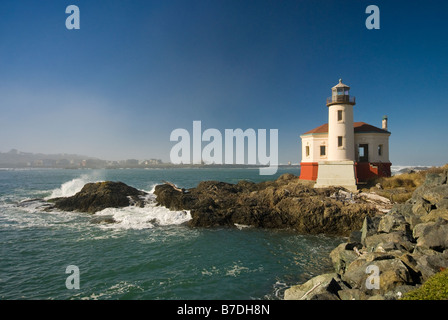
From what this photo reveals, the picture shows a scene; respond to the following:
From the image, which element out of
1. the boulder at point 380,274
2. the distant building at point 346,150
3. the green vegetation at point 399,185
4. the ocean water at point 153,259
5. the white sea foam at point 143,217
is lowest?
the ocean water at point 153,259

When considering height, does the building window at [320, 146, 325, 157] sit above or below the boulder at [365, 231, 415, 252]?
above

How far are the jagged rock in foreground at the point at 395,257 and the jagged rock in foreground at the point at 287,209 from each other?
4.31m

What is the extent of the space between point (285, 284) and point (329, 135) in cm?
1909

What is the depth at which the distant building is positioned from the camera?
23.4 meters

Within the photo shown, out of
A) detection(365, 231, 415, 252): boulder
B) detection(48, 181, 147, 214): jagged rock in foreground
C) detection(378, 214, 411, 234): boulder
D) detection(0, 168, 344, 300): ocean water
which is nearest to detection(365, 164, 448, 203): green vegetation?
detection(0, 168, 344, 300): ocean water

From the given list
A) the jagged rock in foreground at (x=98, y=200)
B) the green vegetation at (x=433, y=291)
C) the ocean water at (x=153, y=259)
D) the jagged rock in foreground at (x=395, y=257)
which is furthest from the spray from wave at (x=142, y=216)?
the green vegetation at (x=433, y=291)

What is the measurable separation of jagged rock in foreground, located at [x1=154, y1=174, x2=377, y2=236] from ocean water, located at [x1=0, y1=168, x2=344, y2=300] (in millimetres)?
1178

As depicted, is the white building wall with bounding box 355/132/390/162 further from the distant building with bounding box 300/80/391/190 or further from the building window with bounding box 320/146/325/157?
the building window with bounding box 320/146/325/157

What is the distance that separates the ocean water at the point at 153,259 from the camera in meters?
9.12

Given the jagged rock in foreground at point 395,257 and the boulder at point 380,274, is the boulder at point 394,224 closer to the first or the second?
the jagged rock in foreground at point 395,257

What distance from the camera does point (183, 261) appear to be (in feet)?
38.7

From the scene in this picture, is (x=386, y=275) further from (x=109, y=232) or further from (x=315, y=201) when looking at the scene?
(x=109, y=232)

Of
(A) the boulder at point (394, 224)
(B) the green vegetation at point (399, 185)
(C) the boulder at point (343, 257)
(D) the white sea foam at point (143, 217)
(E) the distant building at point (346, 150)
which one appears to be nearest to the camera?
(C) the boulder at point (343, 257)
